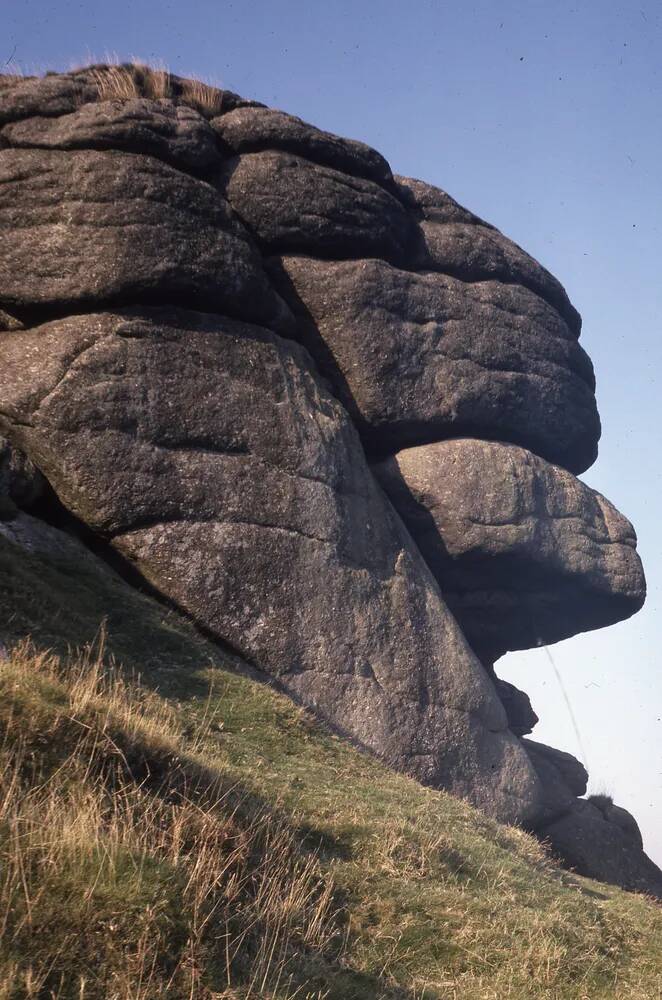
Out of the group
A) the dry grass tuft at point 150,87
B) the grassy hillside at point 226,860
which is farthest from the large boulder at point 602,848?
the dry grass tuft at point 150,87

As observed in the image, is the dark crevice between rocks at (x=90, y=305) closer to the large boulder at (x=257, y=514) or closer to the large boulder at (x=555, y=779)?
the large boulder at (x=257, y=514)

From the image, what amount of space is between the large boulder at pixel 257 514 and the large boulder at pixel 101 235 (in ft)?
2.42

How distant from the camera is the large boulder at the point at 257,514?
21.9 meters

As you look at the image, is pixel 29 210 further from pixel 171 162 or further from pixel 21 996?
pixel 21 996

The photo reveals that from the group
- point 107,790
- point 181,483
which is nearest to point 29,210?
point 181,483

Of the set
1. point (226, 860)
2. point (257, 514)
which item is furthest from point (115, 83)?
point (226, 860)

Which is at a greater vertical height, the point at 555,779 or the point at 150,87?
the point at 150,87

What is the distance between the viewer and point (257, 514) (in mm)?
23016

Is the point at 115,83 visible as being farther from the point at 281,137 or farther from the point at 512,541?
the point at 512,541

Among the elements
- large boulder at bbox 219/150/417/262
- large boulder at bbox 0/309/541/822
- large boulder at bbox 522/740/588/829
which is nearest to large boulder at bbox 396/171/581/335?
large boulder at bbox 219/150/417/262

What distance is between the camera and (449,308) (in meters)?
30.2

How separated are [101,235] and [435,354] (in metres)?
11.1

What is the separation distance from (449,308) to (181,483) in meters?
12.3

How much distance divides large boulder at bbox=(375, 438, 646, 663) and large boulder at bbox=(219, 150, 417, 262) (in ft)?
22.6
